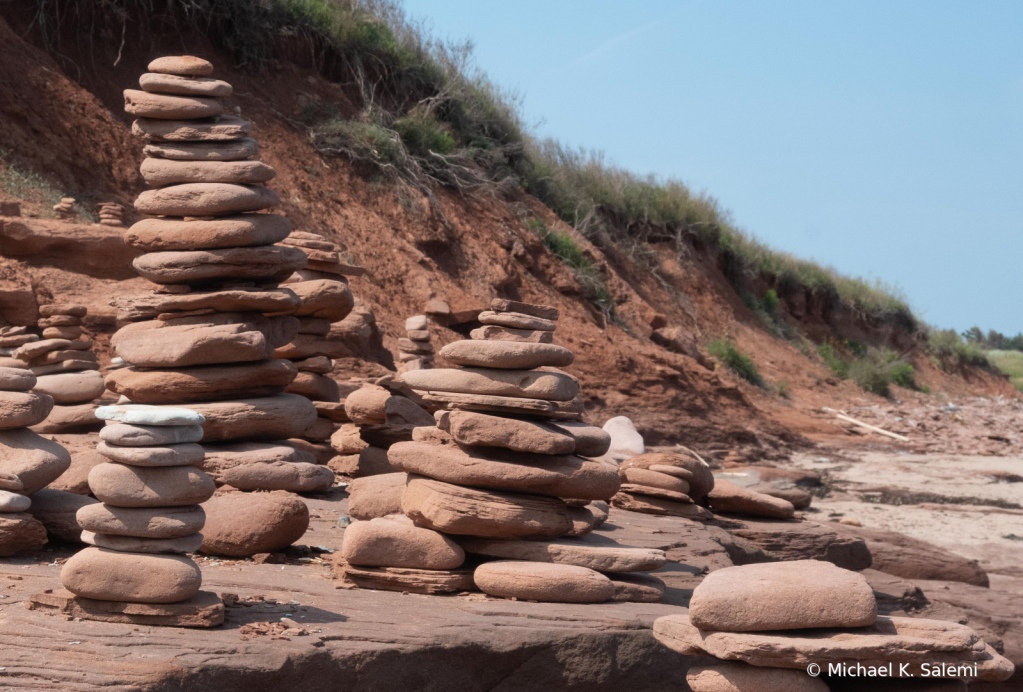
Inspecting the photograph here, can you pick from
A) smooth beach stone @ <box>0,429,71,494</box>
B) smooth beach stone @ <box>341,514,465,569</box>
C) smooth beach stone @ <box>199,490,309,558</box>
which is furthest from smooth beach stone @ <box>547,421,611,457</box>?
smooth beach stone @ <box>0,429,71,494</box>

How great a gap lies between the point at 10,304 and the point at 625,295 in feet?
41.6

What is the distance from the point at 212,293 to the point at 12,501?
2.86 metres

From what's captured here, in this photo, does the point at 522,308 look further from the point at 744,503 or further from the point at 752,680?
the point at 744,503

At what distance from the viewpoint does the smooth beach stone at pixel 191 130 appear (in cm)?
812

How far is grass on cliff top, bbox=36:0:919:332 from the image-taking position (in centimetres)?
1670

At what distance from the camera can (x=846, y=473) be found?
1535cm

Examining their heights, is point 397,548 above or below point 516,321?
below

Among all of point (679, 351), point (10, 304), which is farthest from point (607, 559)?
point (679, 351)

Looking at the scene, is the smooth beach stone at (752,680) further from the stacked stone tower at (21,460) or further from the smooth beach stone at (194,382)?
the smooth beach stone at (194,382)

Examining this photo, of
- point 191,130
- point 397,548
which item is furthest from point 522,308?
point 191,130

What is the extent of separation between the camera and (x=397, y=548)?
5645 mm

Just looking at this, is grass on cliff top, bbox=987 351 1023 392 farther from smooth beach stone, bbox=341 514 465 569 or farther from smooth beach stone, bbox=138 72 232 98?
smooth beach stone, bbox=341 514 465 569

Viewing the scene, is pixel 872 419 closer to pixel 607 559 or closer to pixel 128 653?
pixel 607 559

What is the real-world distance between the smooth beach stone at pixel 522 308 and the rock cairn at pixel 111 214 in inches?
311
